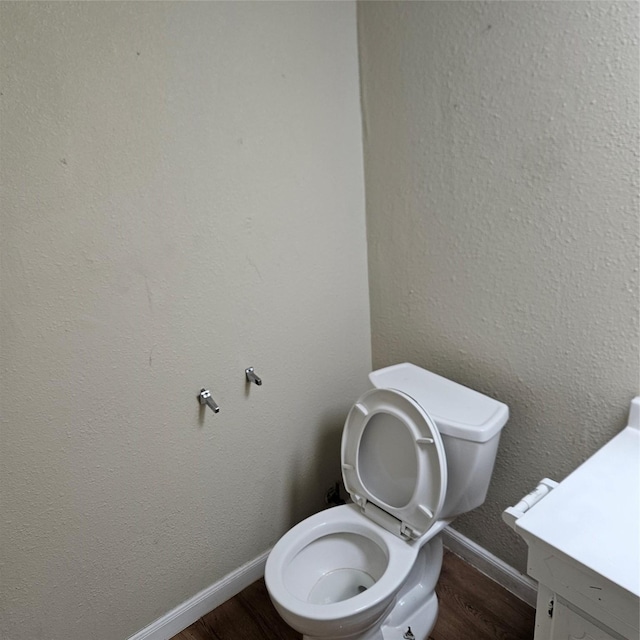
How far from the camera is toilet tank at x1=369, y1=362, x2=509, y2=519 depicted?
1.19 metres

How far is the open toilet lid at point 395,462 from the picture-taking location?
121 cm

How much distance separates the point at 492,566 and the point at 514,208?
1173 millimetres

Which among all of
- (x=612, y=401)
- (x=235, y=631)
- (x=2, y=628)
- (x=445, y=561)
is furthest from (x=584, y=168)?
(x=2, y=628)

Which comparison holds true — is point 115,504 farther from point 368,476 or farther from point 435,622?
point 435,622

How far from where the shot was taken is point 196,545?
1.42m

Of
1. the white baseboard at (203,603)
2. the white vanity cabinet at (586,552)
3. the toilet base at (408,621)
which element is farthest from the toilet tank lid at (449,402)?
the white baseboard at (203,603)

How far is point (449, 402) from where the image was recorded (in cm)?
129

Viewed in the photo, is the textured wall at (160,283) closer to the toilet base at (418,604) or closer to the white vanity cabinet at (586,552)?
the toilet base at (418,604)

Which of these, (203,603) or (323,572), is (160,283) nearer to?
(323,572)

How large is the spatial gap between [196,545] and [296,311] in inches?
31.4

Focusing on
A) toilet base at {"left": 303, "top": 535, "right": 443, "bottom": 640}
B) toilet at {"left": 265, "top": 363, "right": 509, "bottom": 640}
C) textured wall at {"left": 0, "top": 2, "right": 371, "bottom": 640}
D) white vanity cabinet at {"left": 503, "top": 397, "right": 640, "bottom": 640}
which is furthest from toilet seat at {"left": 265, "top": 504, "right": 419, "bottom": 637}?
white vanity cabinet at {"left": 503, "top": 397, "right": 640, "bottom": 640}

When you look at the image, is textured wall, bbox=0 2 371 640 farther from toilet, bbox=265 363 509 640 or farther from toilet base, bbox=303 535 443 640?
toilet base, bbox=303 535 443 640

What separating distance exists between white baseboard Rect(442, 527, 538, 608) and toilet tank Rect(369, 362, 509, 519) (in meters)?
0.39

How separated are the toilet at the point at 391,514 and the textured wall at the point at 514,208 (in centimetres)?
16
